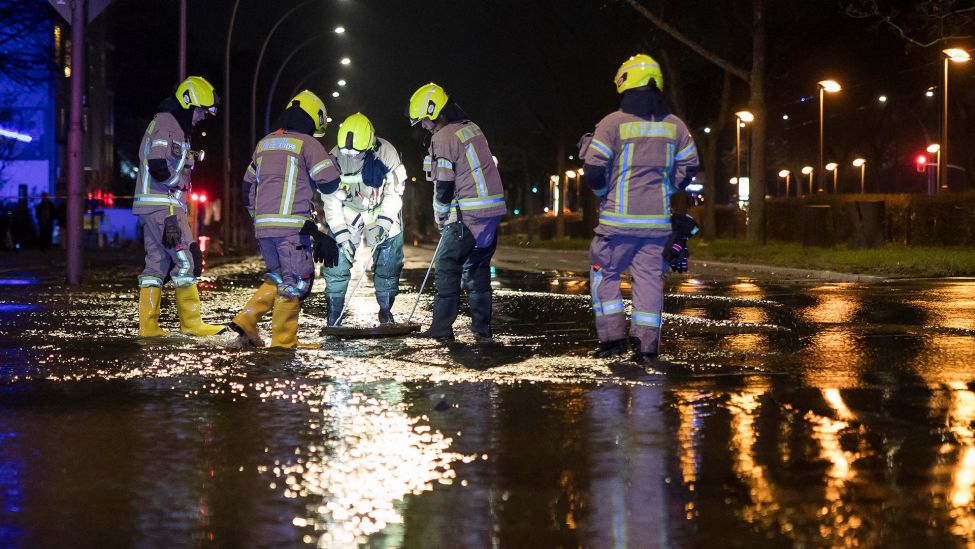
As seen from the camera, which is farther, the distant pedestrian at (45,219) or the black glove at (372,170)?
the distant pedestrian at (45,219)

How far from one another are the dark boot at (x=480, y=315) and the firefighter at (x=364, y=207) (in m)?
1.56

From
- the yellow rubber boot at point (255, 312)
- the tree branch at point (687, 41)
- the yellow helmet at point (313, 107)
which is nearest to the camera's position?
the yellow rubber boot at point (255, 312)

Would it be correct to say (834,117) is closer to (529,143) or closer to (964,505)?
(529,143)

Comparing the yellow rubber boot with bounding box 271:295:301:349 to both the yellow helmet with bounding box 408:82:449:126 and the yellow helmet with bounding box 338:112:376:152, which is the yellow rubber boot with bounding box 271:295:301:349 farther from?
the yellow helmet with bounding box 338:112:376:152

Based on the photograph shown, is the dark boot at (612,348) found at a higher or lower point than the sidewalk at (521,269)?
lower

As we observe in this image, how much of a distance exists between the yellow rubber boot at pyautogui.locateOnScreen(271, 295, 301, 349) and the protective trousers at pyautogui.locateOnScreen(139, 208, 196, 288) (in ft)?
4.89

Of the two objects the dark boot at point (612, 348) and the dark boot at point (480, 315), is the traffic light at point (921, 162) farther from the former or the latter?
the dark boot at point (612, 348)

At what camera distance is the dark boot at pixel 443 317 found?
1188cm

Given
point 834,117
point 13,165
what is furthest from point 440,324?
point 834,117

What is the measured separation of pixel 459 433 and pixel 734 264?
74.8 ft

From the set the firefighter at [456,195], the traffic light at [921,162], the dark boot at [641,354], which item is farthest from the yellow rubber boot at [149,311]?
the traffic light at [921,162]

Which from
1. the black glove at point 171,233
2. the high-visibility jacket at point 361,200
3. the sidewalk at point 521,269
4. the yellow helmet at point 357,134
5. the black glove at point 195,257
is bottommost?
the sidewalk at point 521,269

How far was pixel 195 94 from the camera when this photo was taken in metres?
12.2

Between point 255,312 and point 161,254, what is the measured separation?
1.64 metres
